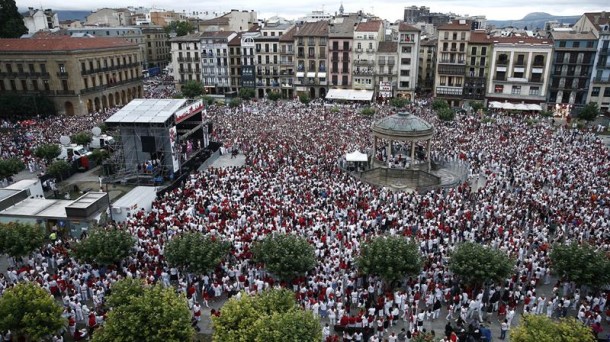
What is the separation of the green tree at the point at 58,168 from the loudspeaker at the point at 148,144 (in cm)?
744

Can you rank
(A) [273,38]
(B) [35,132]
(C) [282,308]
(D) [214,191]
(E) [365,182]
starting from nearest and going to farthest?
(C) [282,308] < (D) [214,191] < (E) [365,182] < (B) [35,132] < (A) [273,38]

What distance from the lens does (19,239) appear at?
25.0 meters

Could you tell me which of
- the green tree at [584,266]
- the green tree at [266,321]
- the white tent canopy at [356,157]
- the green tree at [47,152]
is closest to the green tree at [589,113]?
the white tent canopy at [356,157]


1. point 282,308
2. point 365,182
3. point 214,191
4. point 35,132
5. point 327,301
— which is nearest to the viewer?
point 282,308

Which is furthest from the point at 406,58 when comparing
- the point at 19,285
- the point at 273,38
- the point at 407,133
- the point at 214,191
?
the point at 19,285

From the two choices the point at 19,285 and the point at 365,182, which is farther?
the point at 365,182

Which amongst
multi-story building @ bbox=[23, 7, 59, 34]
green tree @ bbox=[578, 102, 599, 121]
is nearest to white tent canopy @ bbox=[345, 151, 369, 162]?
green tree @ bbox=[578, 102, 599, 121]

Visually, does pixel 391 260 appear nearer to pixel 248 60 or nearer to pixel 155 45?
pixel 248 60

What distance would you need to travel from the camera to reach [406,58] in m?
82.7

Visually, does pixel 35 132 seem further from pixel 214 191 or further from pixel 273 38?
pixel 273 38

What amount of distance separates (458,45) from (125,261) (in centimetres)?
6973

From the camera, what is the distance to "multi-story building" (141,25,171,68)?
130500mm

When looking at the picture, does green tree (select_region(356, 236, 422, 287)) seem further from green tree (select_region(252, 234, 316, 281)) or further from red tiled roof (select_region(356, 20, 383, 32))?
red tiled roof (select_region(356, 20, 383, 32))

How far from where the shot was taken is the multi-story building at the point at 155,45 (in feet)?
428
